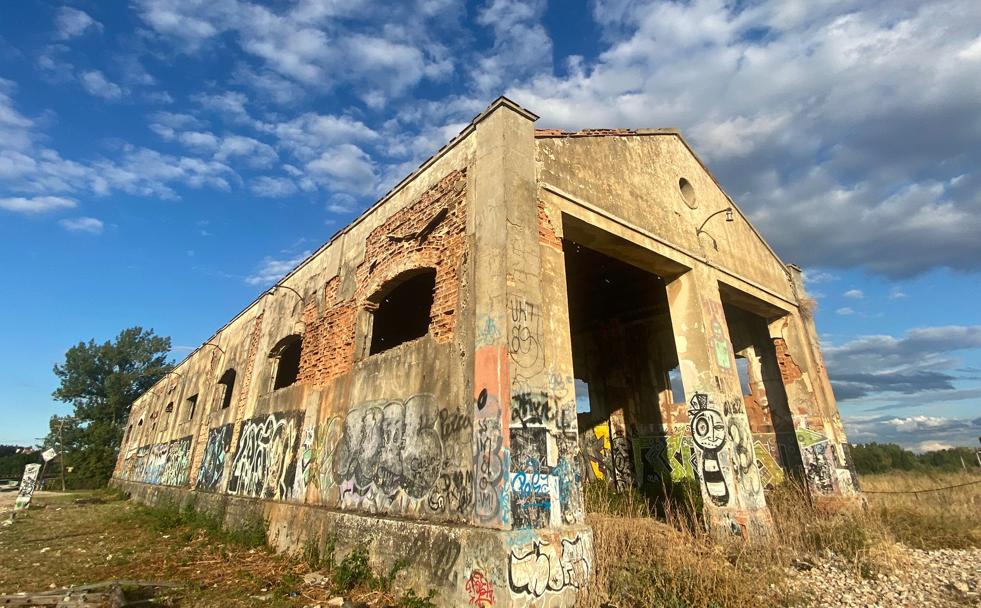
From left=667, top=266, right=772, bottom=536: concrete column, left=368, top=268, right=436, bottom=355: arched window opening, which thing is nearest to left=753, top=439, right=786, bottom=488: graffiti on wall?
left=667, top=266, right=772, bottom=536: concrete column

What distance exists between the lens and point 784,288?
1151 cm

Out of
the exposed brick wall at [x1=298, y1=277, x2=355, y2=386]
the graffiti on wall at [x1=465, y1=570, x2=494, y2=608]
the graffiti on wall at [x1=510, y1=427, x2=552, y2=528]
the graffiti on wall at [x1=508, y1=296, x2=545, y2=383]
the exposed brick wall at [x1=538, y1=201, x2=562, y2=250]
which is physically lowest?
the graffiti on wall at [x1=465, y1=570, x2=494, y2=608]

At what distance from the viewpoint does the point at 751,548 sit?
616 centimetres

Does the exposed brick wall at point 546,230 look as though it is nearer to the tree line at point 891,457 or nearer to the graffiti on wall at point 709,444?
the graffiti on wall at point 709,444

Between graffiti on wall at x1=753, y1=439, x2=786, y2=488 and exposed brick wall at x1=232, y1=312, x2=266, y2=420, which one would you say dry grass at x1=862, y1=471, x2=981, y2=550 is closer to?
graffiti on wall at x1=753, y1=439, x2=786, y2=488

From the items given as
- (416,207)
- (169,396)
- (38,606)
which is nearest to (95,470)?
(169,396)

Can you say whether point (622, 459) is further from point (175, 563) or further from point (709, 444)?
point (175, 563)

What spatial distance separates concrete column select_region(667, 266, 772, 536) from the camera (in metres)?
7.14

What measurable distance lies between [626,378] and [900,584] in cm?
803

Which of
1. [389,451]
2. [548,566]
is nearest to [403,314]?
[389,451]

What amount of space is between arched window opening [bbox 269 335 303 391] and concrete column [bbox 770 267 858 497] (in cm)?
1129

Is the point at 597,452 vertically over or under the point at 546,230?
under

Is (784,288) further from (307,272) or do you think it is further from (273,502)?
(273,502)

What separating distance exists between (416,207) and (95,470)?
32559mm
